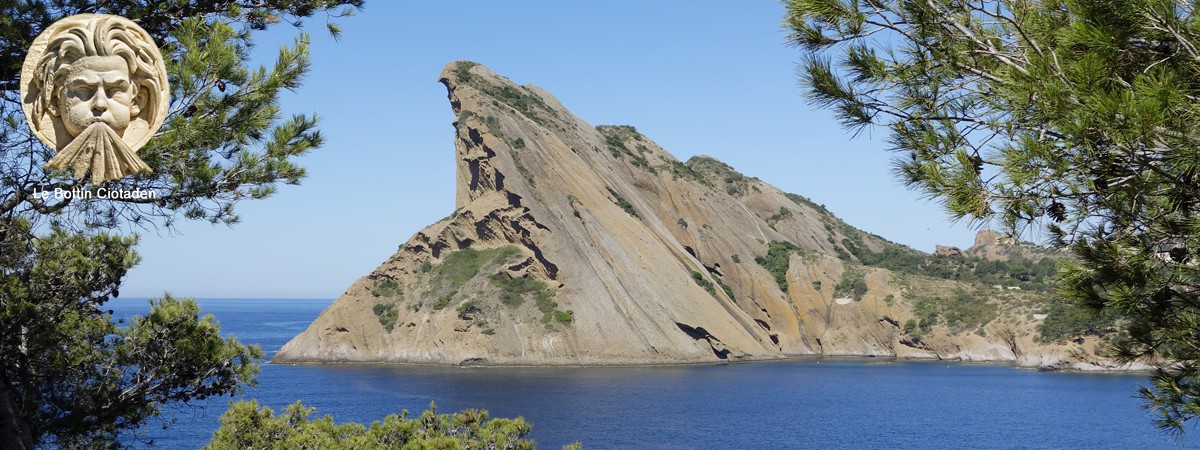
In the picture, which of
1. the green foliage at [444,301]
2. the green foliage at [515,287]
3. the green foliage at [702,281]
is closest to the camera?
the green foliage at [515,287]

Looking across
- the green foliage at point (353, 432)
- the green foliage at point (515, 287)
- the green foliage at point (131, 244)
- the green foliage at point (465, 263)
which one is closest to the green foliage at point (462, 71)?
the green foliage at point (465, 263)

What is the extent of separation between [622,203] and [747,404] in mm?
42710

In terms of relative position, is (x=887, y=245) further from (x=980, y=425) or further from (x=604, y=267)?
(x=980, y=425)

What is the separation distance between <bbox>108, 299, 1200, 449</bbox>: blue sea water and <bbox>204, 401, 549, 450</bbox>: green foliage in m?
25.8

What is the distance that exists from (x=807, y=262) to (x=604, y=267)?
1372 inches

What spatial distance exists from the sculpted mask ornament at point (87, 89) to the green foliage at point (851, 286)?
109521mm

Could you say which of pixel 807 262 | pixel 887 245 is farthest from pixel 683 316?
pixel 887 245

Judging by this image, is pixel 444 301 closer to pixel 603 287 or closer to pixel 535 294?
pixel 535 294

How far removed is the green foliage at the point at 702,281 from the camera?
98875 mm

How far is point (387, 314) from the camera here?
94.6 metres

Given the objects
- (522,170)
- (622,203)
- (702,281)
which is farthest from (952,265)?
(522,170)

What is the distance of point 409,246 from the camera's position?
100 meters

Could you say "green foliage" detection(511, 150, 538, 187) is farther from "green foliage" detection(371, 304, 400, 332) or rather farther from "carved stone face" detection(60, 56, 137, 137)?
"carved stone face" detection(60, 56, 137, 137)

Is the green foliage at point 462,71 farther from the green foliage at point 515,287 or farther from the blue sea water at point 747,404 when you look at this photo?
the blue sea water at point 747,404
